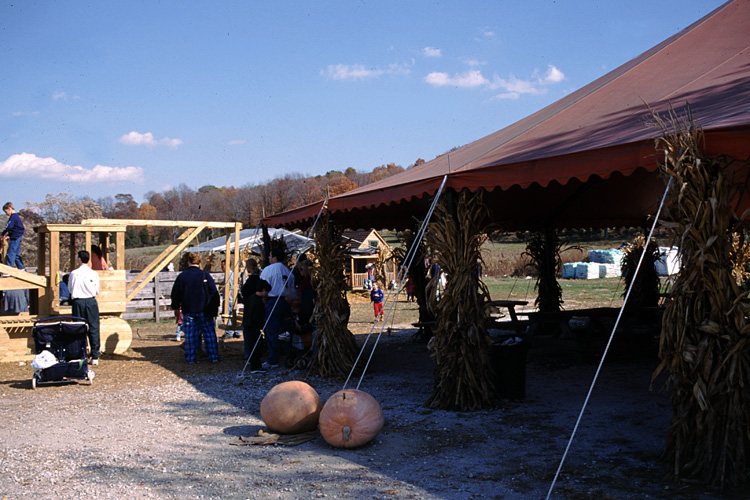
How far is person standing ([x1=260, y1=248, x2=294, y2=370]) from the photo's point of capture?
947cm

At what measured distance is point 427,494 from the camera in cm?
421

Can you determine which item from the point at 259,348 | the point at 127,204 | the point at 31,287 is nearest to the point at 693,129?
the point at 259,348

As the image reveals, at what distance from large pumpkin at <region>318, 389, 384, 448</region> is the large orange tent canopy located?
2453 millimetres

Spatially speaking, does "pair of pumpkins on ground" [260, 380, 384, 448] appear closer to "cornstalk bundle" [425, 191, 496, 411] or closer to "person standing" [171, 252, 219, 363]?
"cornstalk bundle" [425, 191, 496, 411]

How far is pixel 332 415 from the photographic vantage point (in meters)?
5.29

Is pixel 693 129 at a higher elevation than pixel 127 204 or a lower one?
lower

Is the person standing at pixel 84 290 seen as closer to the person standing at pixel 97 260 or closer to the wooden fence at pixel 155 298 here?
the person standing at pixel 97 260

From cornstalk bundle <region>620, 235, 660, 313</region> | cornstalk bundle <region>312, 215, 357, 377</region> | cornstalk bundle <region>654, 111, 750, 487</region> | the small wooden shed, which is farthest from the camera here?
cornstalk bundle <region>620, 235, 660, 313</region>

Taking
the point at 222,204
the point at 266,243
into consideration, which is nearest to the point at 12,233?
the point at 266,243

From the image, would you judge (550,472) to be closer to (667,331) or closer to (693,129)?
(667,331)

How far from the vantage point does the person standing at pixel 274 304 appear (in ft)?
31.1

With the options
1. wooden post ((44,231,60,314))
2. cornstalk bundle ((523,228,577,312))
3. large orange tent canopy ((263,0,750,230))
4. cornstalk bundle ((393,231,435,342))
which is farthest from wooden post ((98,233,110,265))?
cornstalk bundle ((523,228,577,312))

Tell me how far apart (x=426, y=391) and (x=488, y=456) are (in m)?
2.67

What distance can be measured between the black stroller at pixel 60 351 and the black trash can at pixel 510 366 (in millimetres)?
5622
